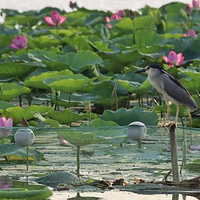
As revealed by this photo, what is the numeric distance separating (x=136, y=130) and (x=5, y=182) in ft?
1.94

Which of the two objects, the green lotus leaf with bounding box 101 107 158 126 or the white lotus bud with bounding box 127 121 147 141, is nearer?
the white lotus bud with bounding box 127 121 147 141

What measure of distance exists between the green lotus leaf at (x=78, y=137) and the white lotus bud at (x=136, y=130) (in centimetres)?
14

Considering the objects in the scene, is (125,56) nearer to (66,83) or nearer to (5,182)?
(66,83)

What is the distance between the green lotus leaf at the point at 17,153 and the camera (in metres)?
3.51

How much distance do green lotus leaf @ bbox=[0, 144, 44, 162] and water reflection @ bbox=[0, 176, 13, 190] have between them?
11 cm

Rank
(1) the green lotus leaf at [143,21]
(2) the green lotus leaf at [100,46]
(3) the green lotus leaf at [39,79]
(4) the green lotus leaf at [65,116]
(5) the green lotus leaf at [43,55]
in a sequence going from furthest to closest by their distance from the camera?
(1) the green lotus leaf at [143,21] → (2) the green lotus leaf at [100,46] → (5) the green lotus leaf at [43,55] → (3) the green lotus leaf at [39,79] → (4) the green lotus leaf at [65,116]

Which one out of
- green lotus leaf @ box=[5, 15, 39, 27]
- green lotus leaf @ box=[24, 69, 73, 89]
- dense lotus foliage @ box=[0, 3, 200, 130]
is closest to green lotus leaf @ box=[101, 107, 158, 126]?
dense lotus foliage @ box=[0, 3, 200, 130]

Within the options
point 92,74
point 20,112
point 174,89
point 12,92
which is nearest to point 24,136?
point 174,89

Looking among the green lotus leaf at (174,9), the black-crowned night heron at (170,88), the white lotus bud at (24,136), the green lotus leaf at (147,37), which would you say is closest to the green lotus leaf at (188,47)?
the green lotus leaf at (147,37)

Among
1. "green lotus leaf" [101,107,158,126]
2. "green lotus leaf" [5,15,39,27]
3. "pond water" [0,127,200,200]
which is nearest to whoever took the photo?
"pond water" [0,127,200,200]

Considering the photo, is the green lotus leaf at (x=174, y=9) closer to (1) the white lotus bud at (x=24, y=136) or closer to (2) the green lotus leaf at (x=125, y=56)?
(2) the green lotus leaf at (x=125, y=56)

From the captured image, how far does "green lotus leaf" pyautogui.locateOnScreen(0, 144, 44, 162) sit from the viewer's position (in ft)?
11.5

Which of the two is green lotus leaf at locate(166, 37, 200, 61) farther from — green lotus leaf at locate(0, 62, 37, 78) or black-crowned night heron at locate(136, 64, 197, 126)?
black-crowned night heron at locate(136, 64, 197, 126)

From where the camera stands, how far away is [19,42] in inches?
267
